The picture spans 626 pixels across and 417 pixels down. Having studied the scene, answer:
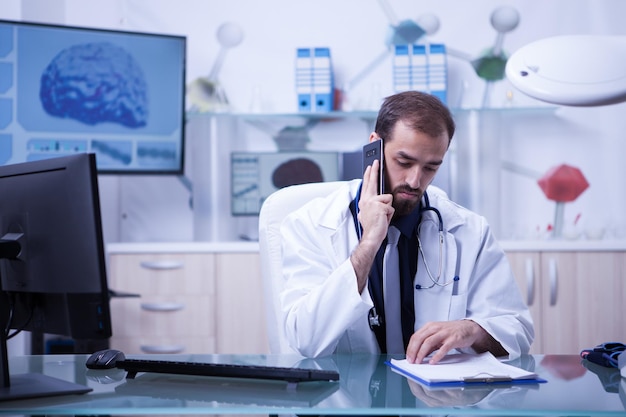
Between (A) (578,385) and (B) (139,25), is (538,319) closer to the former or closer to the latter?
(A) (578,385)

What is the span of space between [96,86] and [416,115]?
79.4 inches

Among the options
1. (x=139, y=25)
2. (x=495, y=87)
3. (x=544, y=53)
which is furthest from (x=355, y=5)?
(x=544, y=53)

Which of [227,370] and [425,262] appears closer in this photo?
[227,370]

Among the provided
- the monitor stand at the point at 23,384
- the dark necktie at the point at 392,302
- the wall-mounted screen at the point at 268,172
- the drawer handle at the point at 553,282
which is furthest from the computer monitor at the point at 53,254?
the drawer handle at the point at 553,282

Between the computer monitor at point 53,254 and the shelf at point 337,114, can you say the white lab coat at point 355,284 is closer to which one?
the computer monitor at point 53,254

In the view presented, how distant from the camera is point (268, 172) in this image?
12.1ft

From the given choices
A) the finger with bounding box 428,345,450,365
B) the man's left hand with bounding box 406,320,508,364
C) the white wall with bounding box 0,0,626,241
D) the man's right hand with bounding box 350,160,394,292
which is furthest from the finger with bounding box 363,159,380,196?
the white wall with bounding box 0,0,626,241

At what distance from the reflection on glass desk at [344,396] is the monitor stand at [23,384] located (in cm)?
2

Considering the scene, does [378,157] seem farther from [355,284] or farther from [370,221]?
[355,284]

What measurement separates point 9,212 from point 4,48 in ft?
7.08

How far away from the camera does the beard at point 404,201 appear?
188cm

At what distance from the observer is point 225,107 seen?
3822mm

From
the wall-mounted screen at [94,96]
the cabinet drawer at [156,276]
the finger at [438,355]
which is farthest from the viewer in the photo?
the cabinet drawer at [156,276]

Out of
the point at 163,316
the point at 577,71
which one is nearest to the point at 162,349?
the point at 163,316
